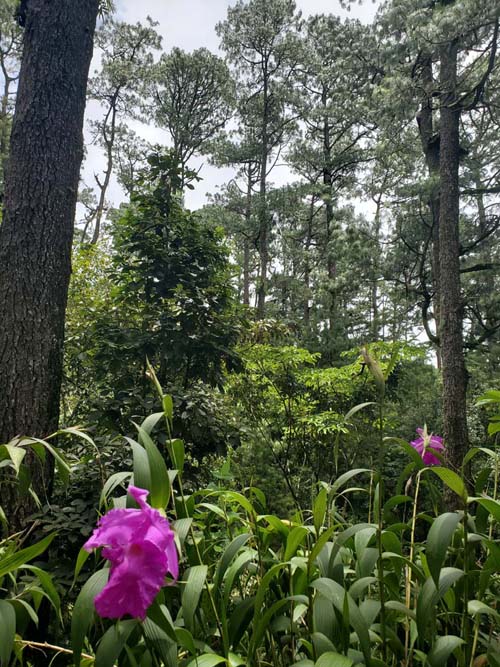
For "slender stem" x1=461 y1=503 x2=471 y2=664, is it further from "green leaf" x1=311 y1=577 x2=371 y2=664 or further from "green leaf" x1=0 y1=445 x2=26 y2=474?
"green leaf" x1=0 y1=445 x2=26 y2=474

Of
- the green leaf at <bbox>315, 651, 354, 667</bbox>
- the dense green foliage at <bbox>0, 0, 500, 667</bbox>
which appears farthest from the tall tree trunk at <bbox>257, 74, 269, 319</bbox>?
the green leaf at <bbox>315, 651, 354, 667</bbox>

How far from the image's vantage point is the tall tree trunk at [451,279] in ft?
14.2

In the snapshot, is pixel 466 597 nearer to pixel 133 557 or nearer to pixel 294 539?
pixel 294 539

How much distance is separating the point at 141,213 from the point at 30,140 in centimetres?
128

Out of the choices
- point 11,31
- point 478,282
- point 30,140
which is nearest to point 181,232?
point 30,140

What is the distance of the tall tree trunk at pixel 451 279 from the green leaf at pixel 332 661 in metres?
4.04

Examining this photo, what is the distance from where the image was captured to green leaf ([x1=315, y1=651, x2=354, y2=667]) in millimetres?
587

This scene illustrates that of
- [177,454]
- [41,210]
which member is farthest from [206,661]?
[41,210]

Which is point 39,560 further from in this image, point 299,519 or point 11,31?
point 11,31

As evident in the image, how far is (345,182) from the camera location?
431 inches

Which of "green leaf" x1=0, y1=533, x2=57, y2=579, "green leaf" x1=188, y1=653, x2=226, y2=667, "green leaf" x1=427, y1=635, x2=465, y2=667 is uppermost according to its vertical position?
"green leaf" x1=0, y1=533, x2=57, y2=579

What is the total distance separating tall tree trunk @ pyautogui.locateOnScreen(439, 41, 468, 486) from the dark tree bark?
142 inches

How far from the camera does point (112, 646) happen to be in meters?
0.54

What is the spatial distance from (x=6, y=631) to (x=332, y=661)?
407mm
